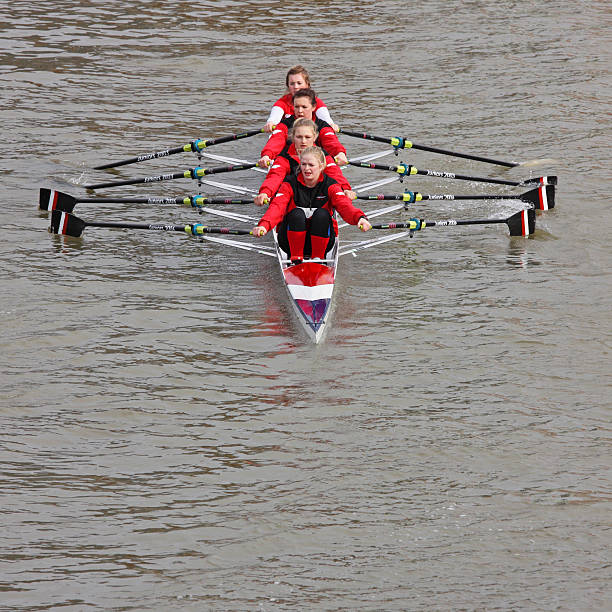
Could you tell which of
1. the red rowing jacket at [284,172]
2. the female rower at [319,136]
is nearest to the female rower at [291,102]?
the female rower at [319,136]

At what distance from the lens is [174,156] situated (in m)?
14.1

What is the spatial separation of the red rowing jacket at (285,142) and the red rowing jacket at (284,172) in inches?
39.5

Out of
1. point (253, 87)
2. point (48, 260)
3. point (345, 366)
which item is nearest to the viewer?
point (345, 366)

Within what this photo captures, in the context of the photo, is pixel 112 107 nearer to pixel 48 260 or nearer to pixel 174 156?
pixel 174 156

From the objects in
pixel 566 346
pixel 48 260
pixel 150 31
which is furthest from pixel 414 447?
pixel 150 31

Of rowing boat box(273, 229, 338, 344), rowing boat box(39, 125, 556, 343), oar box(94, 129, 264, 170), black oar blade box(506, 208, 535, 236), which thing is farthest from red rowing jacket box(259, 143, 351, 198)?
black oar blade box(506, 208, 535, 236)

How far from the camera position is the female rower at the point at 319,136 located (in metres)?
10.7

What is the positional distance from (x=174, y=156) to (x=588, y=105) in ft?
21.9

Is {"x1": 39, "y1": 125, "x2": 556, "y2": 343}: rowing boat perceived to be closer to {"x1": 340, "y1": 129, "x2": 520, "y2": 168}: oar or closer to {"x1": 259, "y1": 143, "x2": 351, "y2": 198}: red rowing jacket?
{"x1": 340, "y1": 129, "x2": 520, "y2": 168}: oar

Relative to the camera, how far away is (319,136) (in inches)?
451

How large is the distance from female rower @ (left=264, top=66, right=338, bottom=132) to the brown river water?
1125 millimetres

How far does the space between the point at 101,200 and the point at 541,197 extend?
5066 millimetres

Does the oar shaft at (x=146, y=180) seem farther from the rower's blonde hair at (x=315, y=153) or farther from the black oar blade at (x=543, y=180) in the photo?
the black oar blade at (x=543, y=180)

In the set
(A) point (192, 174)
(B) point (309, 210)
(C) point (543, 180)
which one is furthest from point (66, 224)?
(C) point (543, 180)
